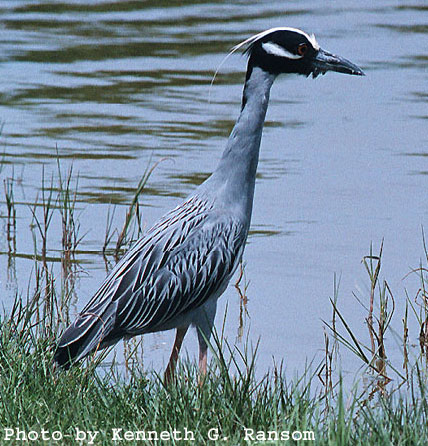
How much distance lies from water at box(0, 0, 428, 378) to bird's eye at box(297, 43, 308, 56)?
5.53 ft

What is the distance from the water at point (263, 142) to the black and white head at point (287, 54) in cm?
162

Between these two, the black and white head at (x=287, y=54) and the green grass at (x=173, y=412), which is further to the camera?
the black and white head at (x=287, y=54)

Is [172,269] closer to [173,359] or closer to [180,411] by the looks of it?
[173,359]

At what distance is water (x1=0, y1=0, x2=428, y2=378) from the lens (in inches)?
297

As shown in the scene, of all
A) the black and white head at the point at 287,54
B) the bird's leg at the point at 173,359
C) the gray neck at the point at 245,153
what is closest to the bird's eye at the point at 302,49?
the black and white head at the point at 287,54

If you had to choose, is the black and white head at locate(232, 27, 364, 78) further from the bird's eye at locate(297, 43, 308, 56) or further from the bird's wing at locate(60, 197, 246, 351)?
the bird's wing at locate(60, 197, 246, 351)

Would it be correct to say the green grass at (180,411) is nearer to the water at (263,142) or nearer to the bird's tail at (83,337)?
the bird's tail at (83,337)

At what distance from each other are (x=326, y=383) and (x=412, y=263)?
2.06 meters

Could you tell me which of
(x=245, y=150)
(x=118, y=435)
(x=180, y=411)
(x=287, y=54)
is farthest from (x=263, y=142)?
(x=118, y=435)

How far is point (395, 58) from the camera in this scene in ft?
47.1

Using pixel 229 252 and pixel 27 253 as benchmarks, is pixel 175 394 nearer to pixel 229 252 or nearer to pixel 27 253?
pixel 229 252

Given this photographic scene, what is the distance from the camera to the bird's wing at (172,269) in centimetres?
561

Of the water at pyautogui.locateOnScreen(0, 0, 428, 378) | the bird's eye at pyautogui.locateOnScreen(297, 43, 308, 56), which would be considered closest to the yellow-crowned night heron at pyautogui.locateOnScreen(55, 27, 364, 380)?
the bird's eye at pyautogui.locateOnScreen(297, 43, 308, 56)

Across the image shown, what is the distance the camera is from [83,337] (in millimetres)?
5344
